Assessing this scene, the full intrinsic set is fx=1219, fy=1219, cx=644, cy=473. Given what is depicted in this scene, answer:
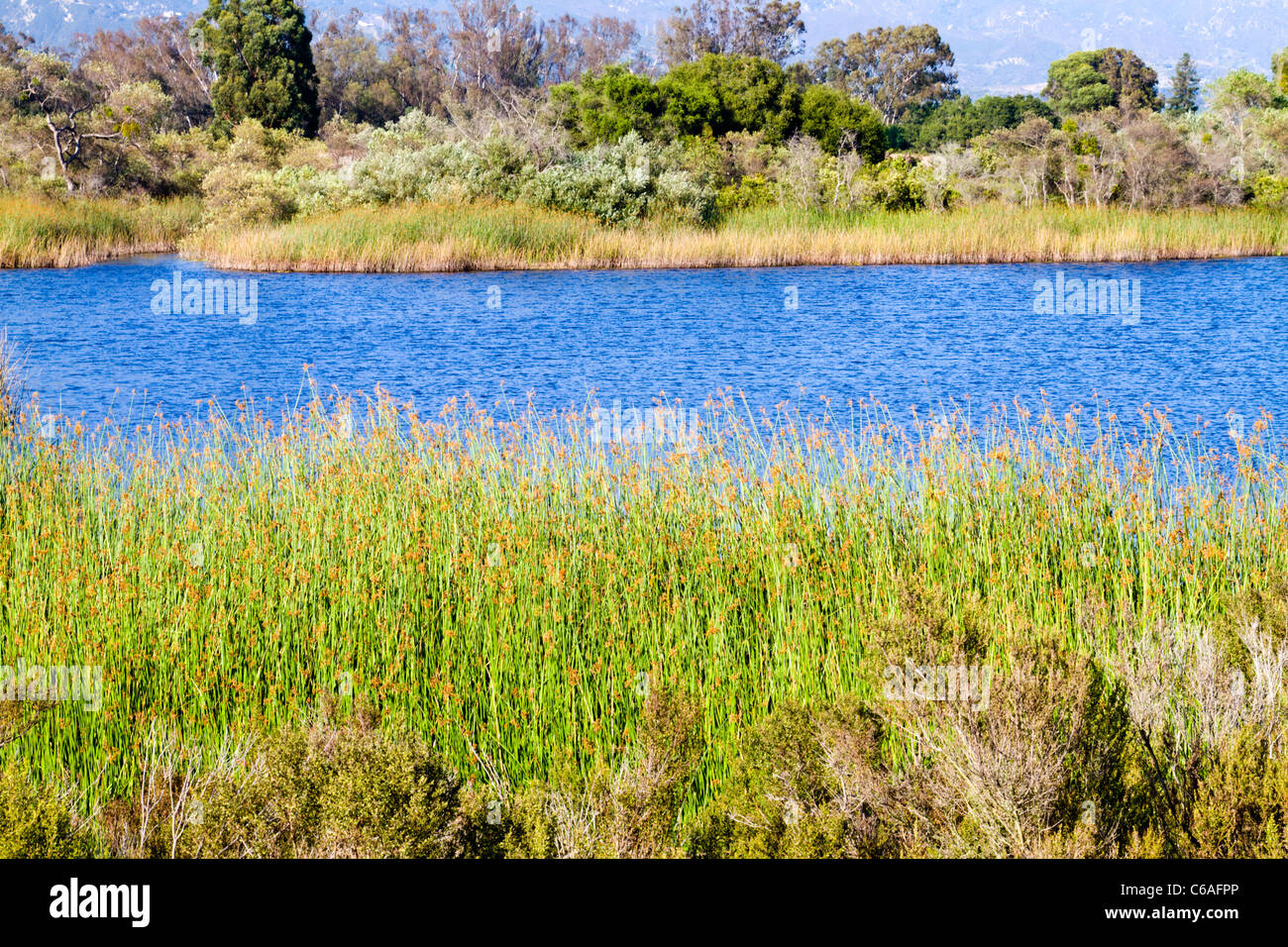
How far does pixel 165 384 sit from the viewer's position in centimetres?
1144

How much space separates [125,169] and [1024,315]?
77.2 ft

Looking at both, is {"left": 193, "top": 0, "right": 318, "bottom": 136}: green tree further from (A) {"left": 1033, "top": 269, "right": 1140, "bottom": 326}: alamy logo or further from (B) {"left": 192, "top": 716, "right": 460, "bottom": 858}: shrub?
(B) {"left": 192, "top": 716, "right": 460, "bottom": 858}: shrub

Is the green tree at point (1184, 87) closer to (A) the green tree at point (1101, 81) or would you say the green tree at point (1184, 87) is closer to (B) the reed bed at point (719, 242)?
(A) the green tree at point (1101, 81)

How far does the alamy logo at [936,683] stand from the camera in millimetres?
2537

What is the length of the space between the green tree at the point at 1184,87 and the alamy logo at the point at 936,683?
155ft

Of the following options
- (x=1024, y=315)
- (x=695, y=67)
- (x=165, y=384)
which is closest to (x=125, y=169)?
(x=695, y=67)

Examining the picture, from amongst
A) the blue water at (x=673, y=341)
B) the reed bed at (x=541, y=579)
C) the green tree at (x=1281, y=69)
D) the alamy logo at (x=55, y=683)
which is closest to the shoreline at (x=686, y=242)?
the blue water at (x=673, y=341)

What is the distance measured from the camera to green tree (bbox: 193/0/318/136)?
1403 inches
